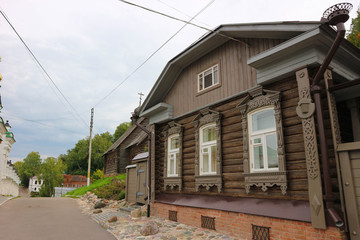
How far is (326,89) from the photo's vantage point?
20.0ft

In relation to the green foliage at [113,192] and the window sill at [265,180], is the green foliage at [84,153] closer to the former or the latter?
the green foliage at [113,192]

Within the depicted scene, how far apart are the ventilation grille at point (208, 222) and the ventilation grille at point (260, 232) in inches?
67.9

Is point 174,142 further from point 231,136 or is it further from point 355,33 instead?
point 355,33

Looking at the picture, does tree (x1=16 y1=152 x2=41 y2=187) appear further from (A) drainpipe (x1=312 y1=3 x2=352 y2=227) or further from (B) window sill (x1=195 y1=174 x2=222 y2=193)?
(A) drainpipe (x1=312 y1=3 x2=352 y2=227)

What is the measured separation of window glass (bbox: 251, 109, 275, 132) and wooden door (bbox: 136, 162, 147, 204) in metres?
7.27

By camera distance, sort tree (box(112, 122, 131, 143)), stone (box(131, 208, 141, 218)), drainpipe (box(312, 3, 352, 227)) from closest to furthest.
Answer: drainpipe (box(312, 3, 352, 227)) < stone (box(131, 208, 141, 218)) < tree (box(112, 122, 131, 143))

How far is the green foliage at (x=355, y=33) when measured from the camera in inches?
620

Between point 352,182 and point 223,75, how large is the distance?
520cm

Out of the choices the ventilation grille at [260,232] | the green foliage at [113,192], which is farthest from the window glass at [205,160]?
the green foliage at [113,192]

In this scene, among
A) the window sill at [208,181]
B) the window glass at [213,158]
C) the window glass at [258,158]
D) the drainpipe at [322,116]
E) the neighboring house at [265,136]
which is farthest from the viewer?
the window glass at [213,158]

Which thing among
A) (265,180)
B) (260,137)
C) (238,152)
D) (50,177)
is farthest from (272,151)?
(50,177)

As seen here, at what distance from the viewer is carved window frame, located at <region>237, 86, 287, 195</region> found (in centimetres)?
654

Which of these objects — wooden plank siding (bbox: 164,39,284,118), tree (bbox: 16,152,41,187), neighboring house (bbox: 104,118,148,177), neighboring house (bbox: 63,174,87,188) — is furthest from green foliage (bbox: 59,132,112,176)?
wooden plank siding (bbox: 164,39,284,118)

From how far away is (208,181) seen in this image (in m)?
8.87
